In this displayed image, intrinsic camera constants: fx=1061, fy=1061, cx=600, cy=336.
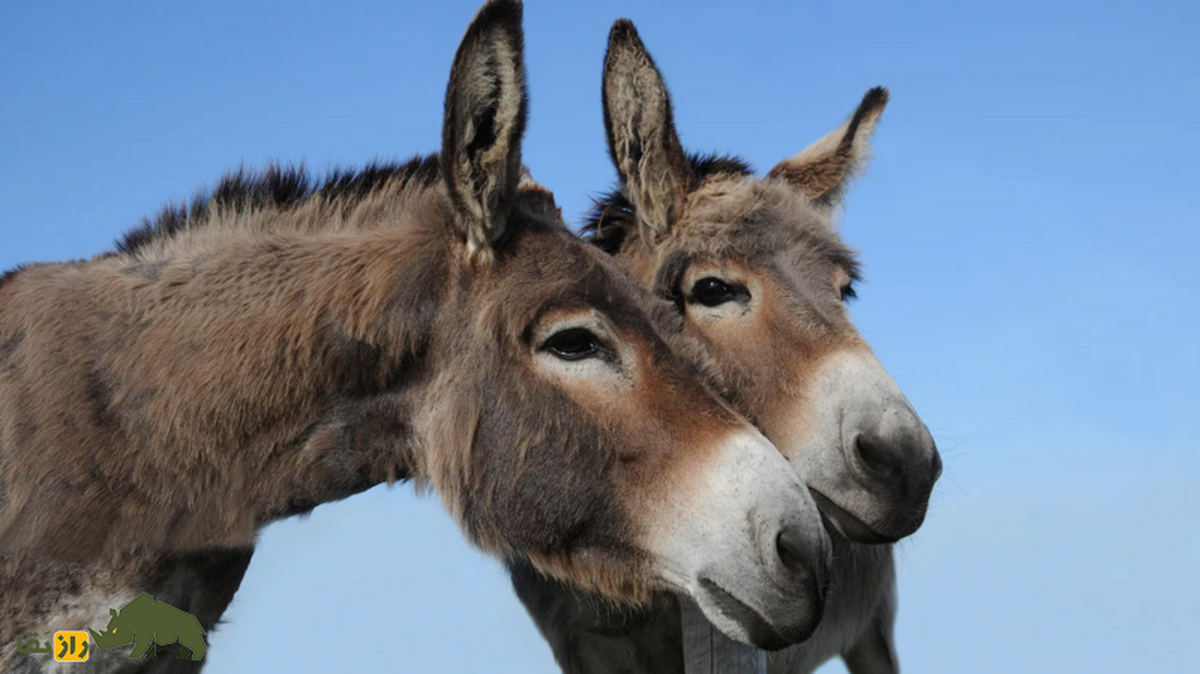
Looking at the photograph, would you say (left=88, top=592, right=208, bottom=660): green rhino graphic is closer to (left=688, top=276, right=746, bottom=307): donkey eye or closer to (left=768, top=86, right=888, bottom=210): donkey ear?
(left=688, top=276, right=746, bottom=307): donkey eye

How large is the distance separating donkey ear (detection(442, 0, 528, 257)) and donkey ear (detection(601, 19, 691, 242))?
1.80m

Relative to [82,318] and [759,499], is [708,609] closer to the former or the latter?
[759,499]

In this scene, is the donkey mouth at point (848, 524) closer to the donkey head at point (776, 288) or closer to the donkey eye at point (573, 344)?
the donkey head at point (776, 288)

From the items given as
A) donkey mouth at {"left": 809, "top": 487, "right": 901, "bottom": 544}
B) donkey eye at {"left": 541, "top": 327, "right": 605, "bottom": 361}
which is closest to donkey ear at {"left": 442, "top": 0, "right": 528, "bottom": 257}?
donkey eye at {"left": 541, "top": 327, "right": 605, "bottom": 361}

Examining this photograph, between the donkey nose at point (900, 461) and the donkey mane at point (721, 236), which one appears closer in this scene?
the donkey nose at point (900, 461)

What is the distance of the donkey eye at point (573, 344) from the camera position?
366 centimetres

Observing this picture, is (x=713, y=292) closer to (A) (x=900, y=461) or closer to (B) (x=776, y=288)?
(B) (x=776, y=288)

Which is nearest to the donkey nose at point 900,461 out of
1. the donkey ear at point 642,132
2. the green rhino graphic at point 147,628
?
the donkey ear at point 642,132

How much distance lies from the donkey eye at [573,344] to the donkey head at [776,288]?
81 centimetres

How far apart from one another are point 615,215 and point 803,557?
9.95ft

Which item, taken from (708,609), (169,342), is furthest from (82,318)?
(708,609)

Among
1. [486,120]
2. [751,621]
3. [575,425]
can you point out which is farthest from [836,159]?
[751,621]

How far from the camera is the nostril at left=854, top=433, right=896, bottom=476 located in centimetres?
437

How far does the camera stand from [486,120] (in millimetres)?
3824
